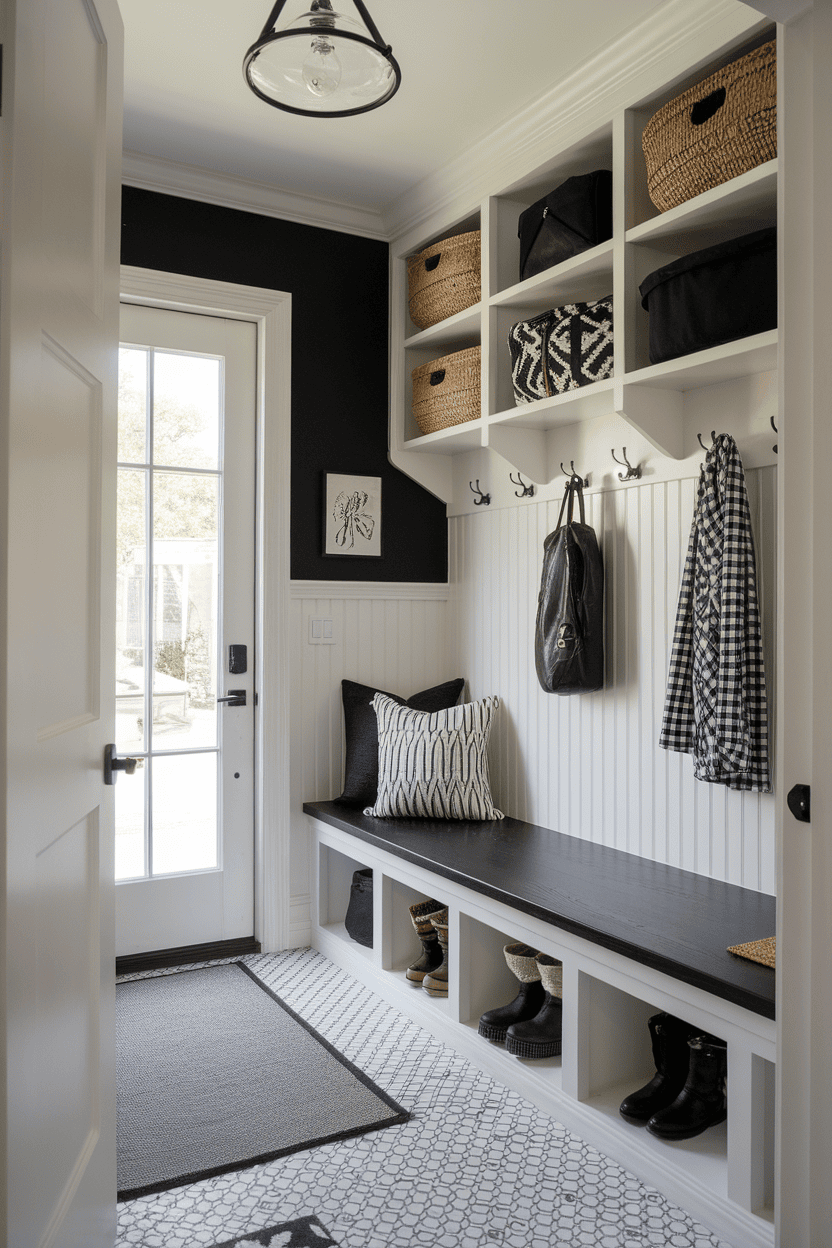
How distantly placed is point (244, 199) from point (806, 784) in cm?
277

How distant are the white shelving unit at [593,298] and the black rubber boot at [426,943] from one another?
1399 mm

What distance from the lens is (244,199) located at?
10.6 ft

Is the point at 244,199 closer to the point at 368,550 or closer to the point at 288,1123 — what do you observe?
the point at 368,550

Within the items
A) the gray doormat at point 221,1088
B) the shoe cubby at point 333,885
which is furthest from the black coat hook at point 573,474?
the gray doormat at point 221,1088

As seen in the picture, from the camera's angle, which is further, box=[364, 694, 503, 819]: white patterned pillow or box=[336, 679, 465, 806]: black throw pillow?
box=[336, 679, 465, 806]: black throw pillow

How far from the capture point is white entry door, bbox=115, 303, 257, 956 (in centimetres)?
312

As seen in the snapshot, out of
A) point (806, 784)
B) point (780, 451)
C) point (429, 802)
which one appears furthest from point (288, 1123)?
point (780, 451)

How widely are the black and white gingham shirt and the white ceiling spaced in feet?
3.71

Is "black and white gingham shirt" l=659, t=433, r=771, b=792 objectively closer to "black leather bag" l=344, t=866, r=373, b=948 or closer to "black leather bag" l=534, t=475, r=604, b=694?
"black leather bag" l=534, t=475, r=604, b=694

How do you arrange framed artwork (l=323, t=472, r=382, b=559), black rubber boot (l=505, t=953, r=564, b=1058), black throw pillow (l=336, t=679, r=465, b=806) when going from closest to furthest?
black rubber boot (l=505, t=953, r=564, b=1058)
black throw pillow (l=336, t=679, r=465, b=806)
framed artwork (l=323, t=472, r=382, b=559)

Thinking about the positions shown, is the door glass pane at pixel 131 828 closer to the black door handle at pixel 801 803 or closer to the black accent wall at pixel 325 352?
the black accent wall at pixel 325 352

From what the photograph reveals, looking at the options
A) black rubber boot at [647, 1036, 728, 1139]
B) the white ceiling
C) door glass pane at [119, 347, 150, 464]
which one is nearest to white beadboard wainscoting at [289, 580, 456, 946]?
door glass pane at [119, 347, 150, 464]

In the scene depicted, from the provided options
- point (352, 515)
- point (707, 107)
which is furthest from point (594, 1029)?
point (707, 107)

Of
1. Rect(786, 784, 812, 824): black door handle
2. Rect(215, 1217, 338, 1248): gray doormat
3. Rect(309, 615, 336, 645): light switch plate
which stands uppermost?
Rect(309, 615, 336, 645): light switch plate
